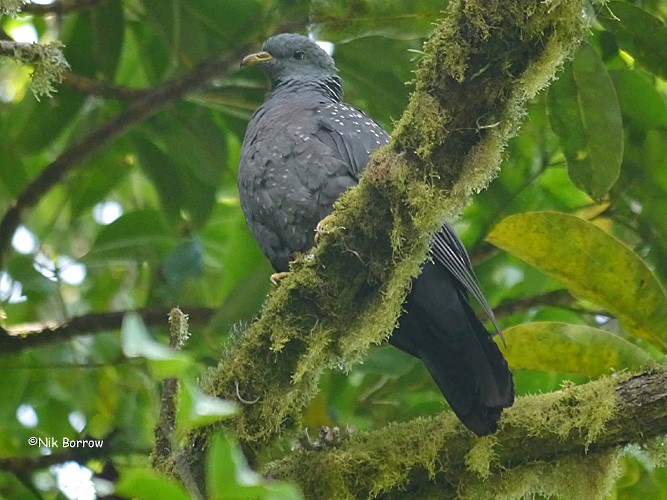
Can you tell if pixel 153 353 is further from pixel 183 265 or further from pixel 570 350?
pixel 183 265

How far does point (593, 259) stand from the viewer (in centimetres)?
355

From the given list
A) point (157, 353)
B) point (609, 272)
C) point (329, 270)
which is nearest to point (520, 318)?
point (609, 272)

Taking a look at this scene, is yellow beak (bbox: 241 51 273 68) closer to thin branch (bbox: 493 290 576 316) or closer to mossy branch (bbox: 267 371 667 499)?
thin branch (bbox: 493 290 576 316)

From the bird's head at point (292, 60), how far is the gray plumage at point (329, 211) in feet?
1.67

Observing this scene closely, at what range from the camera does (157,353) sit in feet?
4.57

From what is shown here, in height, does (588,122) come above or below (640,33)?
below

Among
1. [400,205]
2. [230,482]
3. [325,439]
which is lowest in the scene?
[230,482]

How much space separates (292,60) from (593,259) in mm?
1806

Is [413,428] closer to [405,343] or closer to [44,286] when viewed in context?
[405,343]

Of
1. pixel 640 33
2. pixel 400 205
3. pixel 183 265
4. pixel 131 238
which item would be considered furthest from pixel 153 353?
pixel 131 238

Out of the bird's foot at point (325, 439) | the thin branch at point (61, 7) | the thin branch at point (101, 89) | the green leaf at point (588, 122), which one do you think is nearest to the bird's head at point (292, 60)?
the thin branch at point (101, 89)

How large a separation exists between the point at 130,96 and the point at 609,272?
2.25m

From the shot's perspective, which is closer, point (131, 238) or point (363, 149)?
point (363, 149)

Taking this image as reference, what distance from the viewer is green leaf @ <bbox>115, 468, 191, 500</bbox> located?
1323 mm
